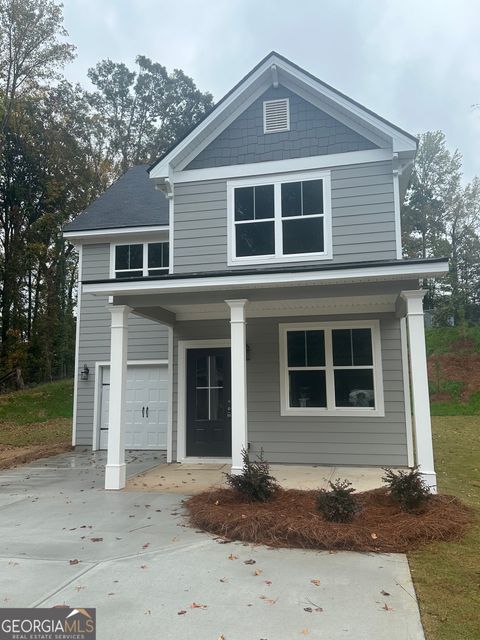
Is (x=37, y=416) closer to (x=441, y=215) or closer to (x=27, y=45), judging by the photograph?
(x=27, y=45)

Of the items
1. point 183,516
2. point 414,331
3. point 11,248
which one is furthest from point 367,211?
point 11,248

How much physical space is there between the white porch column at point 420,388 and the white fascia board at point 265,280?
1.35ft

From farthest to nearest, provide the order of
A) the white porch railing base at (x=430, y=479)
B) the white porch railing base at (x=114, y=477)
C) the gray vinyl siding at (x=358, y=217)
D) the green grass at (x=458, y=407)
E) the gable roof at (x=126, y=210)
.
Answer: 1. the green grass at (x=458, y=407)
2. the gable roof at (x=126, y=210)
3. the gray vinyl siding at (x=358, y=217)
4. the white porch railing base at (x=114, y=477)
5. the white porch railing base at (x=430, y=479)

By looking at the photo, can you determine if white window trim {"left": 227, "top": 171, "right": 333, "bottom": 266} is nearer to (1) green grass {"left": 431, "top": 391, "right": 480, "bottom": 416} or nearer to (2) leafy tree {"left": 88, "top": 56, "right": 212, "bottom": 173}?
(1) green grass {"left": 431, "top": 391, "right": 480, "bottom": 416}

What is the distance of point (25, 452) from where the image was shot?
10.5 m

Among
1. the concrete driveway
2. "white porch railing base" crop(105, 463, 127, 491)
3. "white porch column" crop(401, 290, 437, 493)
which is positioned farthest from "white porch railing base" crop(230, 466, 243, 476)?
"white porch column" crop(401, 290, 437, 493)

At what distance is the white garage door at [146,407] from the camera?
11.2 metres

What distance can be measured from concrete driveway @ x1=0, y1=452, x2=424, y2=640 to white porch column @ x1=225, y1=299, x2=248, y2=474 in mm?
1257

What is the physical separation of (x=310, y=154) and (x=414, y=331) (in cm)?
381

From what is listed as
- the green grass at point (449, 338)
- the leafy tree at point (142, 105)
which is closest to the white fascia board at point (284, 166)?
the green grass at point (449, 338)

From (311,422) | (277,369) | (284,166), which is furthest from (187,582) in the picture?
(284,166)

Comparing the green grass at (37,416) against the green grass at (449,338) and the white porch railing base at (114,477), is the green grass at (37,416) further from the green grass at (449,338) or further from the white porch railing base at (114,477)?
the green grass at (449,338)

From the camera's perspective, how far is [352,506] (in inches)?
199

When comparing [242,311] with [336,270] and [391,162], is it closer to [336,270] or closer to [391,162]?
[336,270]
